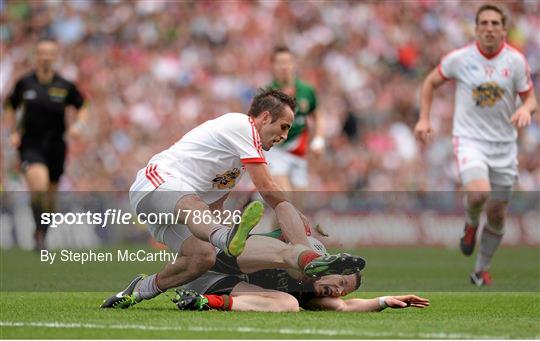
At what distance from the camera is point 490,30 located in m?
13.0

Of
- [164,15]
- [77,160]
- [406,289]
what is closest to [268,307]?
[406,289]

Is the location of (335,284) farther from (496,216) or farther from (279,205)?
(496,216)

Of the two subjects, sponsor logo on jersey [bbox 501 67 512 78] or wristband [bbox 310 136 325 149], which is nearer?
sponsor logo on jersey [bbox 501 67 512 78]

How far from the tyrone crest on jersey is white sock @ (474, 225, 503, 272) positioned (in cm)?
451

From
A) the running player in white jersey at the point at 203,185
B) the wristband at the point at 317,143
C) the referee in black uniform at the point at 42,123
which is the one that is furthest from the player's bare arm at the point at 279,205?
the referee in black uniform at the point at 42,123

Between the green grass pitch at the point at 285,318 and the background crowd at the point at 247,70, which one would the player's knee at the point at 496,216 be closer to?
the green grass pitch at the point at 285,318

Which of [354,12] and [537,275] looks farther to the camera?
[354,12]

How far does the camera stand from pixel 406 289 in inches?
481

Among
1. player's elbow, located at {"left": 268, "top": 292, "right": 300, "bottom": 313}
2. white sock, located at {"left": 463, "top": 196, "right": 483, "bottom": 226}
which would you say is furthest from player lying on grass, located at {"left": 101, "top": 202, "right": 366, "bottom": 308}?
white sock, located at {"left": 463, "top": 196, "right": 483, "bottom": 226}

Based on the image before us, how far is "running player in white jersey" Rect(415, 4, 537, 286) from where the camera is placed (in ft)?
42.9

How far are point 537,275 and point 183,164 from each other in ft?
21.4

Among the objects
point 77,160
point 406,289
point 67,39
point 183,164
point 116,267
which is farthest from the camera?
point 67,39

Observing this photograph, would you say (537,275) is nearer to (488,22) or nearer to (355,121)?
(488,22)

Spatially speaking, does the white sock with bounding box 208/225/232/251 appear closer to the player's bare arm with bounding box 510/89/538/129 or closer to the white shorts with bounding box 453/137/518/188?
the player's bare arm with bounding box 510/89/538/129
